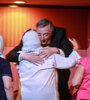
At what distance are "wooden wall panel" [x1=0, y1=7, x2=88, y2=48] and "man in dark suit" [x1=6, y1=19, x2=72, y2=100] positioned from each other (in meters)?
2.83

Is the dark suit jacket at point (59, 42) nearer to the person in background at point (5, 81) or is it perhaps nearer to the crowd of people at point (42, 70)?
the crowd of people at point (42, 70)

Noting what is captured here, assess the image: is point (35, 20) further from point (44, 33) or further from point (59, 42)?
point (44, 33)

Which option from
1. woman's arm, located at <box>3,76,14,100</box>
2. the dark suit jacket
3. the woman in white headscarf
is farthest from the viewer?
the dark suit jacket

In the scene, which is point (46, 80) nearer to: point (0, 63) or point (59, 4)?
point (0, 63)

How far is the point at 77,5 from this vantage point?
5.22 metres

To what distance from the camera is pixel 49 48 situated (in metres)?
2.10

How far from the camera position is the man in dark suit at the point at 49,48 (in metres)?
2.02

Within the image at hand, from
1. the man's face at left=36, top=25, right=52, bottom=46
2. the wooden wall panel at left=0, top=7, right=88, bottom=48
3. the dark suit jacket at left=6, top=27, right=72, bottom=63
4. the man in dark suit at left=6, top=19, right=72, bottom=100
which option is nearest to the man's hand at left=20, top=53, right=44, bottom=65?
the man in dark suit at left=6, top=19, right=72, bottom=100

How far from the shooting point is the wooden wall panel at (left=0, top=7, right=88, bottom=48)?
17.1 feet

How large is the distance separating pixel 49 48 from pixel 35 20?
10.6ft

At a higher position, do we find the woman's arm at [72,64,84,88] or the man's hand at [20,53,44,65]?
the man's hand at [20,53,44,65]

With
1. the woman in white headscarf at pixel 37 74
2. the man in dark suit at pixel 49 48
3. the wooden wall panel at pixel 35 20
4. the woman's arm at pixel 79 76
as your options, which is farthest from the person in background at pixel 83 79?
the wooden wall panel at pixel 35 20

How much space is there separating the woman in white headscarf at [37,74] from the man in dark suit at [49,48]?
0.16 feet

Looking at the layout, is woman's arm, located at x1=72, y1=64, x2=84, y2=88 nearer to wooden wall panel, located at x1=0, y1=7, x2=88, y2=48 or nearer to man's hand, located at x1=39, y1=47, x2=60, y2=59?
man's hand, located at x1=39, y1=47, x2=60, y2=59
